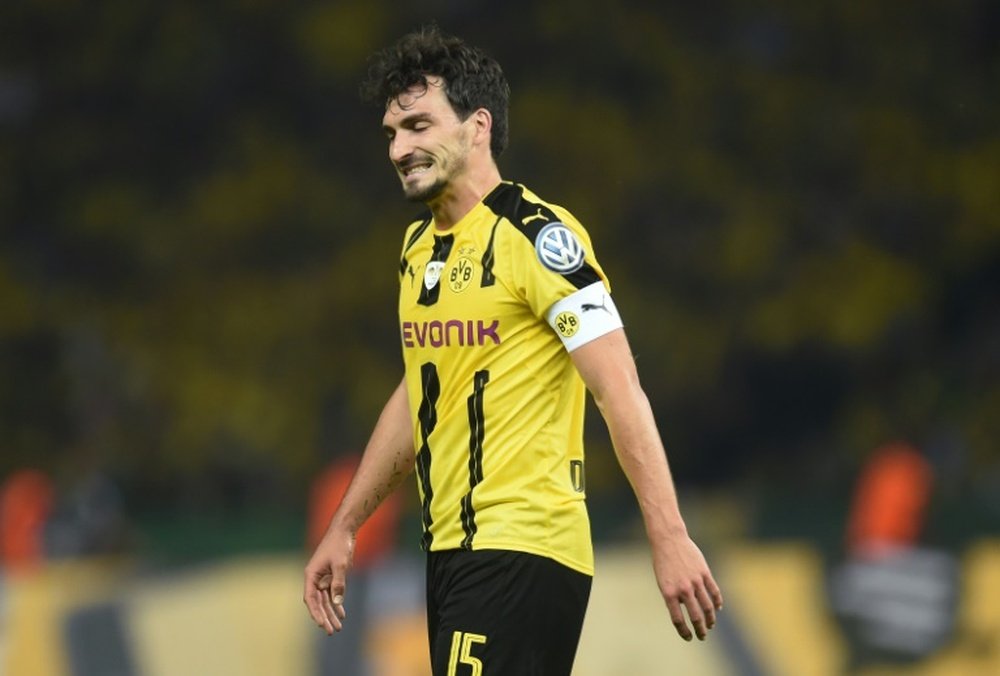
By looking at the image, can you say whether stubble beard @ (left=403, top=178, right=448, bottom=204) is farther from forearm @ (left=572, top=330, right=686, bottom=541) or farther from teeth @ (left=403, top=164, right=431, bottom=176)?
forearm @ (left=572, top=330, right=686, bottom=541)

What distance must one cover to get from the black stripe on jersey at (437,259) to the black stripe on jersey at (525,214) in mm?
131

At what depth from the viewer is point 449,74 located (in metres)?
4.07

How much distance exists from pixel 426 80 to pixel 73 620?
4.94 metres

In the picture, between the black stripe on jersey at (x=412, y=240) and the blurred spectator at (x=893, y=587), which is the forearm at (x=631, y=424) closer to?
the black stripe on jersey at (x=412, y=240)

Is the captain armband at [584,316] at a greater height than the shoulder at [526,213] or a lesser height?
lesser

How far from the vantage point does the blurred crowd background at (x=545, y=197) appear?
10438mm

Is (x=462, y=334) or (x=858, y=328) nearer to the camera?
(x=462, y=334)

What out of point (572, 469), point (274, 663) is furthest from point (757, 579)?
point (572, 469)

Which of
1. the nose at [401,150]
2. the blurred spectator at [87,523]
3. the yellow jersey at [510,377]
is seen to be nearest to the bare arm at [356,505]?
the yellow jersey at [510,377]

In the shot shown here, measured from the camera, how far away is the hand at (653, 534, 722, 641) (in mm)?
3570

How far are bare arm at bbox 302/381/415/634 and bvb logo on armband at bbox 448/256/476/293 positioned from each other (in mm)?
Result: 418

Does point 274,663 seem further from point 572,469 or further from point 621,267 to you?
point 572,469

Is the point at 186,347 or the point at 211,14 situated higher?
the point at 211,14

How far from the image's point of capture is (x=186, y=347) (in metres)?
10.7
